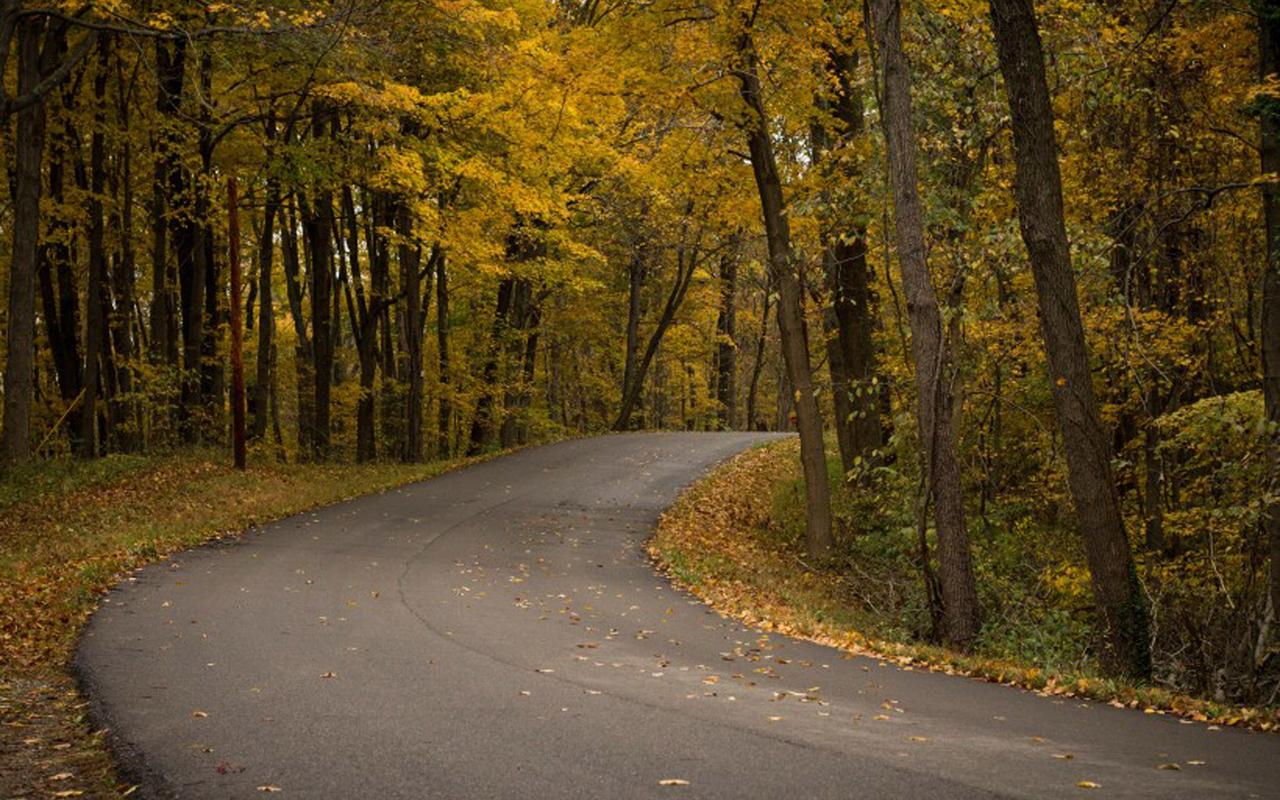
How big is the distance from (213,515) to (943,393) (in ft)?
39.6

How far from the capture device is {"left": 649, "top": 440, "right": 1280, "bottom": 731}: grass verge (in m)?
7.95

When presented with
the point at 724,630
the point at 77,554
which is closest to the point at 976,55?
the point at 724,630

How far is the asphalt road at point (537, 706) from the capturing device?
5.53 metres

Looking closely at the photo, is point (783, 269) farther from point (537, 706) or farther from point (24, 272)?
point (24, 272)

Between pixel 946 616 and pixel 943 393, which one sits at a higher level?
pixel 943 393

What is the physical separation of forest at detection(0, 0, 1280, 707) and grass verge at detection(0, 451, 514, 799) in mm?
1693

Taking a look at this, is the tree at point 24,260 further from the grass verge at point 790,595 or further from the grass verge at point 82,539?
the grass verge at point 790,595

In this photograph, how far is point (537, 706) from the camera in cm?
703

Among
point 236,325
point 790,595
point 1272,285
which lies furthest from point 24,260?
point 1272,285

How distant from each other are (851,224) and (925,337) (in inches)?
193

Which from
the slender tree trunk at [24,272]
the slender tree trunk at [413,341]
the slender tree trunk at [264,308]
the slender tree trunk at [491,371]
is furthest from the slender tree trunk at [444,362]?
the slender tree trunk at [24,272]

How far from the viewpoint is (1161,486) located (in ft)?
53.3

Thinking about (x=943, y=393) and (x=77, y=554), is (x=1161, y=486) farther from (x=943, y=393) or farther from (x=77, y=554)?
(x=77, y=554)

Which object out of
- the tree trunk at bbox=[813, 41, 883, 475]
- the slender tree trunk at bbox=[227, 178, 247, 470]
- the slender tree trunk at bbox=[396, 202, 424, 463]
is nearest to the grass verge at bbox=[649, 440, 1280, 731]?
the tree trunk at bbox=[813, 41, 883, 475]
